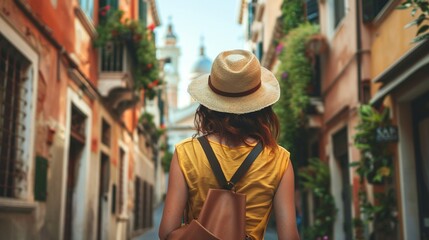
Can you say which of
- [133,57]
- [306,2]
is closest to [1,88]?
[133,57]

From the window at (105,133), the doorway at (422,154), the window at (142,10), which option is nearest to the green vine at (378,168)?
the doorway at (422,154)

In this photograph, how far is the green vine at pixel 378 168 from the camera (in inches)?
314

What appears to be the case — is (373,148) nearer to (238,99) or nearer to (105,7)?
(238,99)

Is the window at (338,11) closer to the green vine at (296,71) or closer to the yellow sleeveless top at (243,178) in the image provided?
the green vine at (296,71)

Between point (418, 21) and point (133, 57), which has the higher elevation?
point (133, 57)

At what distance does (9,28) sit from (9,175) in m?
1.65

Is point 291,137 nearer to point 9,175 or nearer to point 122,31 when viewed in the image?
point 122,31

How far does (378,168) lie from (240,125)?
5.94 meters

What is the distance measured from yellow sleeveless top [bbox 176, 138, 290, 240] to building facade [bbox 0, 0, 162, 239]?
4.45 m

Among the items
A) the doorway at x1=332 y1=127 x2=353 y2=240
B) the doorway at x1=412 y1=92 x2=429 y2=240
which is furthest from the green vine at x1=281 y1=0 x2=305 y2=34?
the doorway at x1=412 y1=92 x2=429 y2=240

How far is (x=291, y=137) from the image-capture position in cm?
1412

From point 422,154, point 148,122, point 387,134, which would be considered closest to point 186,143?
point 422,154

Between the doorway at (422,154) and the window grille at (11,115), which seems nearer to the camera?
the window grille at (11,115)

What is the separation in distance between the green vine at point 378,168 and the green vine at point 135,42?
224 inches
